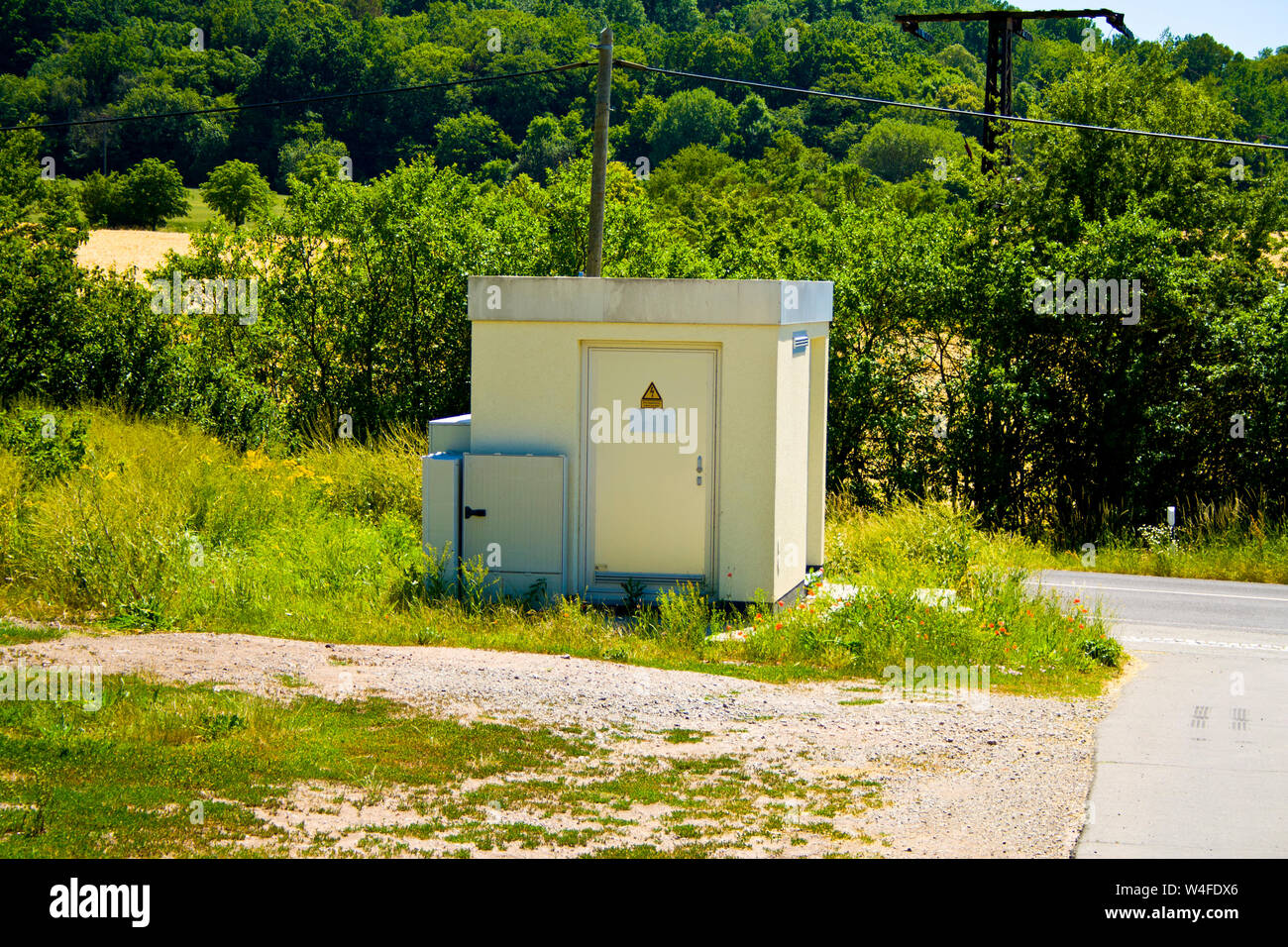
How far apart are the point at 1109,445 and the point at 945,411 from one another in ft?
8.94

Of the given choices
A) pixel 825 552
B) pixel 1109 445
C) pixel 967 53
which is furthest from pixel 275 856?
pixel 967 53

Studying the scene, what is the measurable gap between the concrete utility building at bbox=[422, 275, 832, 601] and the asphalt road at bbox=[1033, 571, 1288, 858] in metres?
3.82

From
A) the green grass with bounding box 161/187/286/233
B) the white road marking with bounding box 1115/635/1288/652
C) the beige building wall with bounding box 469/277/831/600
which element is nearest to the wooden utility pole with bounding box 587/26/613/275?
the beige building wall with bounding box 469/277/831/600

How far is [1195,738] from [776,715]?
111 inches

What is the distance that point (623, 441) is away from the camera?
1290cm

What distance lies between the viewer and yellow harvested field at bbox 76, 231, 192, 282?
60.6 meters

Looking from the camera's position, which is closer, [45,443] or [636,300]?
[636,300]

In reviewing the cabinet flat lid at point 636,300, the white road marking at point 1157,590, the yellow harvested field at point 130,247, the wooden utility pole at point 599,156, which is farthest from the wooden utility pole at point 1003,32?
the yellow harvested field at point 130,247

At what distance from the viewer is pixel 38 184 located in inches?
1496

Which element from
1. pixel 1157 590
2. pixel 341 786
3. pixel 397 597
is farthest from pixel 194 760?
pixel 1157 590

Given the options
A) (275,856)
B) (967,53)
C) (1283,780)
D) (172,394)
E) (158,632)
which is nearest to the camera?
(275,856)

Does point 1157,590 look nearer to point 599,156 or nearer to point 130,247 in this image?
point 599,156

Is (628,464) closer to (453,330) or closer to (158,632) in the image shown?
(158,632)

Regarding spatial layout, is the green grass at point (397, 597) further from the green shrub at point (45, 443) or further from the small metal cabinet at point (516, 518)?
the small metal cabinet at point (516, 518)
